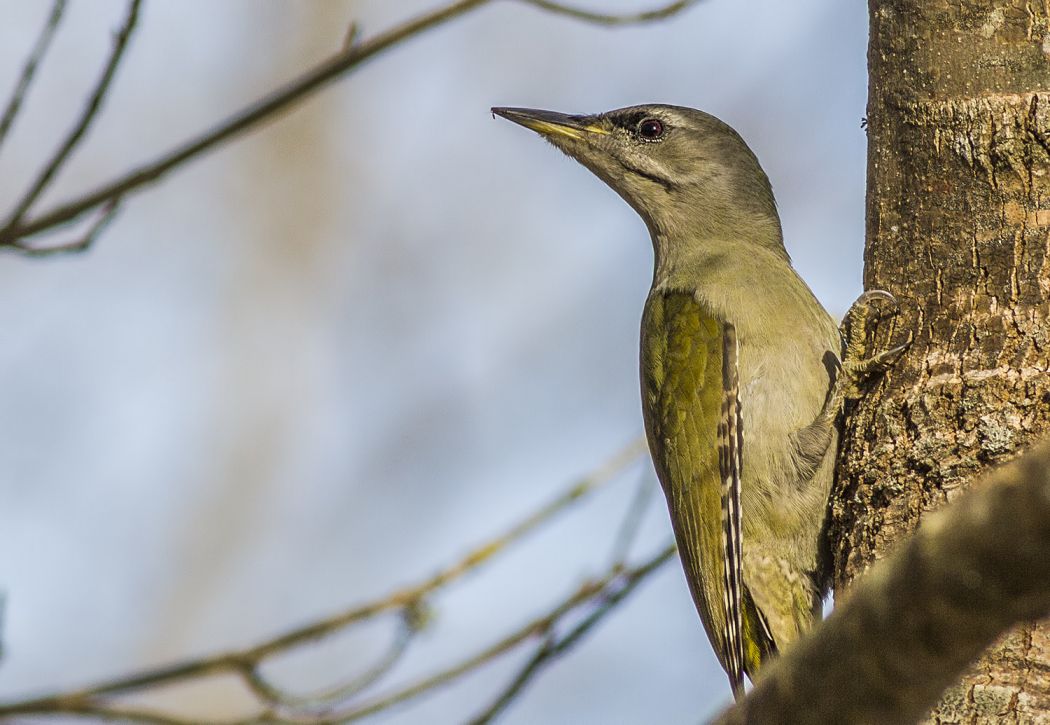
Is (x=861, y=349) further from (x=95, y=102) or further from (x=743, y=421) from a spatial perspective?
(x=95, y=102)

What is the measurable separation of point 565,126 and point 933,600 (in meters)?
4.39

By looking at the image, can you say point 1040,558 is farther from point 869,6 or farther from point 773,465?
point 773,465

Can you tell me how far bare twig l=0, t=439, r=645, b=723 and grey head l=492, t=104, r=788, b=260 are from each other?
1.93 m

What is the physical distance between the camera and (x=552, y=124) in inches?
224

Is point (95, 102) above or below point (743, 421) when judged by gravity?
above

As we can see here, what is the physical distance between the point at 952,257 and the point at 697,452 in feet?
5.02

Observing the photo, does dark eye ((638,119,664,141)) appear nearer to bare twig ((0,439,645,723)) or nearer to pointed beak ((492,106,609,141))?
pointed beak ((492,106,609,141))

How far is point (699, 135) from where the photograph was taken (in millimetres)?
5699

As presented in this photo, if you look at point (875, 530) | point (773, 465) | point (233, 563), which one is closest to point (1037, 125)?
point (875, 530)

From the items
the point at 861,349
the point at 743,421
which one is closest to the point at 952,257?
the point at 861,349

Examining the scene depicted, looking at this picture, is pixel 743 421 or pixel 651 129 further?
pixel 651 129

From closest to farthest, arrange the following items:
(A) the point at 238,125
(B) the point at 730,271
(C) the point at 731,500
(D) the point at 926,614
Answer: (D) the point at 926,614 < (A) the point at 238,125 < (C) the point at 731,500 < (B) the point at 730,271

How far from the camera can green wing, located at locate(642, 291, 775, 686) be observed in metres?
4.46

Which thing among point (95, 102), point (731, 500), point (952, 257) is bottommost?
point (731, 500)
